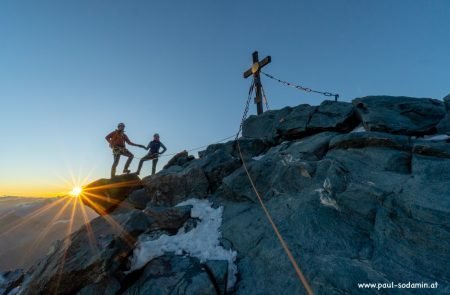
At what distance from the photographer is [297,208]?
8.23m

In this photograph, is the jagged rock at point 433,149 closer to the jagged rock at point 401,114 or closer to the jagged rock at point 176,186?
the jagged rock at point 401,114

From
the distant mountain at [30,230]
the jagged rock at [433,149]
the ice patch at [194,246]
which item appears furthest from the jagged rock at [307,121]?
the distant mountain at [30,230]

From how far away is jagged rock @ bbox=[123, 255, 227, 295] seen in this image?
6.43 meters

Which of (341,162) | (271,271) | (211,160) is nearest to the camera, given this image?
(271,271)

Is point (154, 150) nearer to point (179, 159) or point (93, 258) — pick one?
point (179, 159)

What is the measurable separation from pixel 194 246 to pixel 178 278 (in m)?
1.69

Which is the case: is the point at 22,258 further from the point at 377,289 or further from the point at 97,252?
the point at 377,289

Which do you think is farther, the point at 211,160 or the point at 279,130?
the point at 279,130

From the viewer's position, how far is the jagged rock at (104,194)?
14828 millimetres

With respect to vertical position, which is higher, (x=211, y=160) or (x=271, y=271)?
(x=211, y=160)

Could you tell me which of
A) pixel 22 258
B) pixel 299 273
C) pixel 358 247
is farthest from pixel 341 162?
pixel 22 258

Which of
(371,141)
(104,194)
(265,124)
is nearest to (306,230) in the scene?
(371,141)

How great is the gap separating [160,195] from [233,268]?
29.0 feet

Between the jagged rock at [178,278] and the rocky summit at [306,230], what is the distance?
0.03 meters
